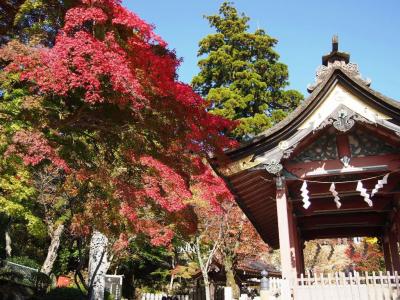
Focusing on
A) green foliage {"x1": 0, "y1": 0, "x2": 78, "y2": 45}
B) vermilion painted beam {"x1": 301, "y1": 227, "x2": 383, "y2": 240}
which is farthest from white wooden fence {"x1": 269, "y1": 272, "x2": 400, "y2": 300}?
vermilion painted beam {"x1": 301, "y1": 227, "x2": 383, "y2": 240}

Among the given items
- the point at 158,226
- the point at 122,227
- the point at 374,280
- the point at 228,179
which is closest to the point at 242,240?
the point at 158,226

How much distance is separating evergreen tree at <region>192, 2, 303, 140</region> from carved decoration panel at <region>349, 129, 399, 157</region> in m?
18.0

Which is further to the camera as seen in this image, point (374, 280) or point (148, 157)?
point (148, 157)

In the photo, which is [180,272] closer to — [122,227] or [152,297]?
[152,297]

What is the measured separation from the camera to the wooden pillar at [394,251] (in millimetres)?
10906

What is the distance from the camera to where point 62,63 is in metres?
5.50

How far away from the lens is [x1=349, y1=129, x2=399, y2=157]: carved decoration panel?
7.60 meters

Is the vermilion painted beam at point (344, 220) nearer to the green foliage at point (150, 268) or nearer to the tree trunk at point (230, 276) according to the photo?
the tree trunk at point (230, 276)

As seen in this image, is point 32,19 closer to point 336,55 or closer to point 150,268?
point 336,55

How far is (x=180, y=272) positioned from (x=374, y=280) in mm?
20014

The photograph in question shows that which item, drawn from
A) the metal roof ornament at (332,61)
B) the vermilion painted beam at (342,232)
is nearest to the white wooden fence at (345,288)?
the metal roof ornament at (332,61)

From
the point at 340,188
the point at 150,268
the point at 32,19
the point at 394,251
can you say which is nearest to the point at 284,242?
the point at 340,188

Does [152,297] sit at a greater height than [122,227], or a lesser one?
lesser

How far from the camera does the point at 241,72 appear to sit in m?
26.9
